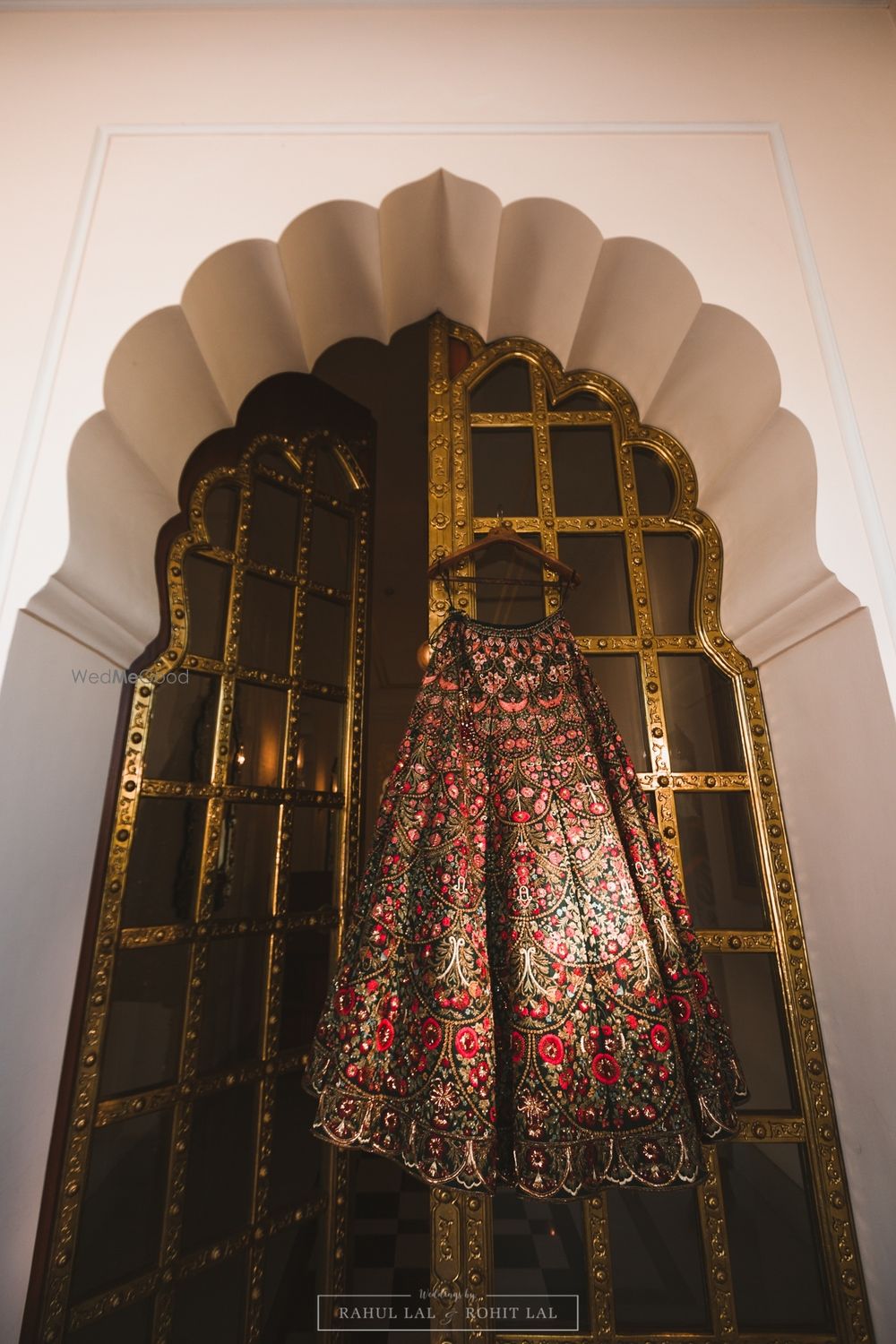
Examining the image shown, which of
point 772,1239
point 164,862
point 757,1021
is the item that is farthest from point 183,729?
point 772,1239

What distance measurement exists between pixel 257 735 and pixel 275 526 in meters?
0.64

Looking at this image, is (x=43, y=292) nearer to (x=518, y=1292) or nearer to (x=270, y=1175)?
(x=270, y=1175)

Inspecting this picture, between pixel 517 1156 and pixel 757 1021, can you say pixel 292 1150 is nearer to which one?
pixel 517 1156

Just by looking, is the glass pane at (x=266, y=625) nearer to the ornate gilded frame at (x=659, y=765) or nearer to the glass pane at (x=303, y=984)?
the ornate gilded frame at (x=659, y=765)

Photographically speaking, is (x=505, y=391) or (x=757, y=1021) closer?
(x=757, y=1021)

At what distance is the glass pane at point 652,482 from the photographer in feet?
5.57

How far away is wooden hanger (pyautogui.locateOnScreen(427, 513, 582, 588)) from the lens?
5.03 feet

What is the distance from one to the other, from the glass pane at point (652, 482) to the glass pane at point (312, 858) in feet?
4.18

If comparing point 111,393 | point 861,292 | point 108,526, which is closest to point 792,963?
point 861,292

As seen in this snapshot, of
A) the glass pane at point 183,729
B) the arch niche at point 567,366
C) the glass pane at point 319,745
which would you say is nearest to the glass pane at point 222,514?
the arch niche at point 567,366

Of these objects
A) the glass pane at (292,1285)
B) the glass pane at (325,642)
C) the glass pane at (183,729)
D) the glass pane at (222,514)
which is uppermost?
the glass pane at (222,514)

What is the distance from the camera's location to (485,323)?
1.74 metres

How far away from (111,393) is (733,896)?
71.4 inches

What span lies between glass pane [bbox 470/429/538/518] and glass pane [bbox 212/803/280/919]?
40.7 inches
